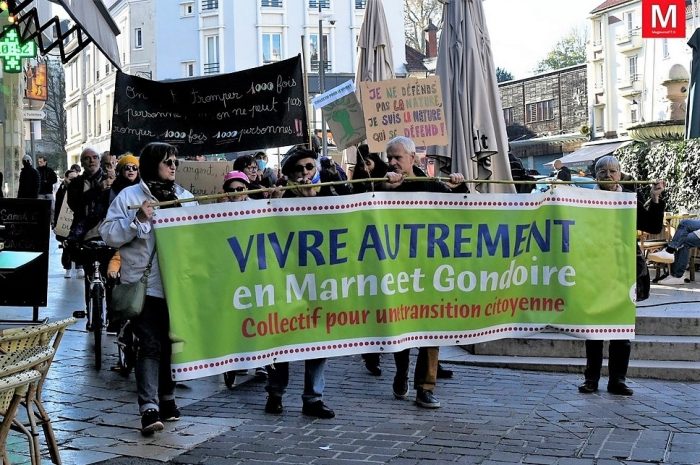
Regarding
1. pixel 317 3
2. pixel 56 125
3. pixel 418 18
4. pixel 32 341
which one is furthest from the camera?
pixel 56 125

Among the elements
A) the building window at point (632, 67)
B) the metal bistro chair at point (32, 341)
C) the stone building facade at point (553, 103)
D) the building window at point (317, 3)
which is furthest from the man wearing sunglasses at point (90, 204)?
the building window at point (632, 67)

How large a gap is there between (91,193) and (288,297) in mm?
4758

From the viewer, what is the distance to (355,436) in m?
7.16

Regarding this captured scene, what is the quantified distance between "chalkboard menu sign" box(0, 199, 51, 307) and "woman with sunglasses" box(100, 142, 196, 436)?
4.99m

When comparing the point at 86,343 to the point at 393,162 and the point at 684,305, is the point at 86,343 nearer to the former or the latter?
the point at 393,162

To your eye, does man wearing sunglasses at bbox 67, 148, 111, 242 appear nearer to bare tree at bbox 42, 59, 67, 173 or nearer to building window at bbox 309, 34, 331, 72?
building window at bbox 309, 34, 331, 72

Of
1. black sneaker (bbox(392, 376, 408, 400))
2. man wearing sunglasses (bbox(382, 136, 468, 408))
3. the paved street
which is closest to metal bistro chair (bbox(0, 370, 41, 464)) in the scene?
the paved street

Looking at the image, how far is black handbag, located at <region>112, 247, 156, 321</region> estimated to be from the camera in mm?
7109

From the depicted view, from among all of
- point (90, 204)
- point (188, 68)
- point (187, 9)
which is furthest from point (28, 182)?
point (187, 9)

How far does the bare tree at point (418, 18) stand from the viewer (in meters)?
72.7

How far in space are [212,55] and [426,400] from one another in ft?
204

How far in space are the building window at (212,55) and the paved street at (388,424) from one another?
59.4 m

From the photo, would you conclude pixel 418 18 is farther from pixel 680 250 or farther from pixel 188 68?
pixel 680 250

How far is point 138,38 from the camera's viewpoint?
234 ft
